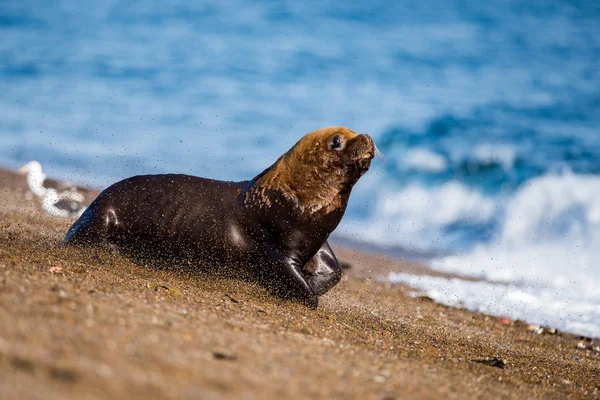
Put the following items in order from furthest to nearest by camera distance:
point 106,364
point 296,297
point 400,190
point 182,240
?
1. point 400,190
2. point 182,240
3. point 296,297
4. point 106,364

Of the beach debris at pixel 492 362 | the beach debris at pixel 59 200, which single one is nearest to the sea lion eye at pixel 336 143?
the beach debris at pixel 492 362

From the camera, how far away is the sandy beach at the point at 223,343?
223cm

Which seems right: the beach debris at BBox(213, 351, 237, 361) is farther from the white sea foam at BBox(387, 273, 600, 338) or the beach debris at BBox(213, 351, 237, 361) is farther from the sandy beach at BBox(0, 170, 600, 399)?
the white sea foam at BBox(387, 273, 600, 338)

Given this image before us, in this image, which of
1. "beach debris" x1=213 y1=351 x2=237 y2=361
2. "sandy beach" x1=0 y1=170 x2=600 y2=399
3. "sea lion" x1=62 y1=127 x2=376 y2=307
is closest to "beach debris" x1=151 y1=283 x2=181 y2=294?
"sandy beach" x1=0 y1=170 x2=600 y2=399

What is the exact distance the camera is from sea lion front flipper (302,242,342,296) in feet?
20.4

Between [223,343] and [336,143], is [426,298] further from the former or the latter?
[223,343]

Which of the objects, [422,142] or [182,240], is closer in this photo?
[182,240]

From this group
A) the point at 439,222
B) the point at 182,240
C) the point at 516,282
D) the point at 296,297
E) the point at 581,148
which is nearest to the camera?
the point at 296,297

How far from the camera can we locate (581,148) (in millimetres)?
19562

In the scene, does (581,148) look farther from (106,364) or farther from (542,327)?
(106,364)

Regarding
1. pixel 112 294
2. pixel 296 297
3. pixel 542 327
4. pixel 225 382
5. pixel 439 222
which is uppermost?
pixel 225 382

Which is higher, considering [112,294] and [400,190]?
[112,294]

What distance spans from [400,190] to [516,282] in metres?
10.0

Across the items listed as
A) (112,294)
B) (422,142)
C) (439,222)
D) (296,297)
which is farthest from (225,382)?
(422,142)
